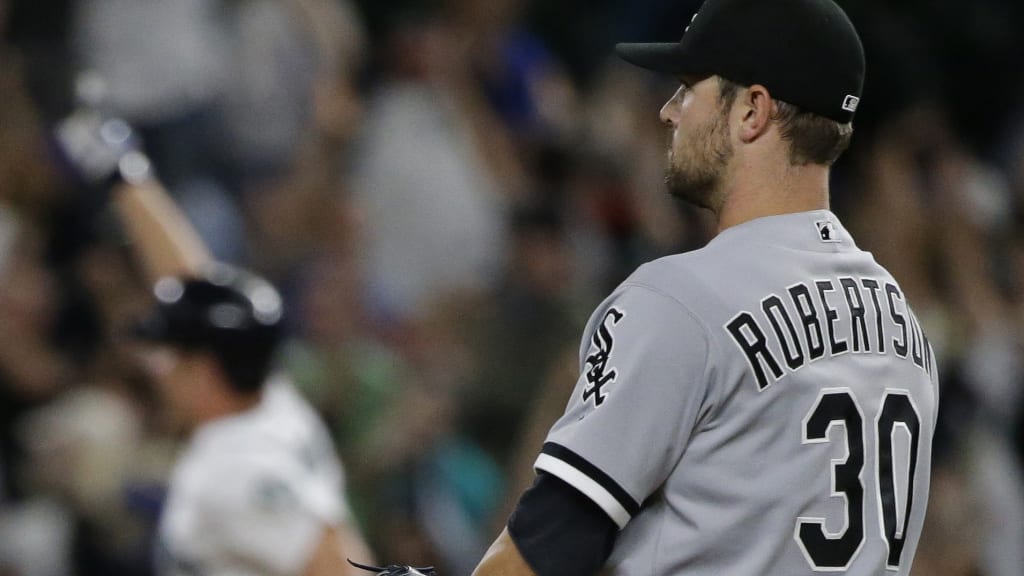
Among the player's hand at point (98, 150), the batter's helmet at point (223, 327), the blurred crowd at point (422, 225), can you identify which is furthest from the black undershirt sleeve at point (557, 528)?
the blurred crowd at point (422, 225)

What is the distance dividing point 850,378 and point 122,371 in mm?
4790

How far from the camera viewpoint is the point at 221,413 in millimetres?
4887

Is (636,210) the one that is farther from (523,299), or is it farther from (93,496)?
(93,496)

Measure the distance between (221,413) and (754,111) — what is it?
268 centimetres

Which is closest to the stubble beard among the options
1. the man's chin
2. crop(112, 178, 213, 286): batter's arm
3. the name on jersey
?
the man's chin

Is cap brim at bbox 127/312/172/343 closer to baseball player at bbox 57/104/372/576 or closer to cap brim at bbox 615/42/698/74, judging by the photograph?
baseball player at bbox 57/104/372/576

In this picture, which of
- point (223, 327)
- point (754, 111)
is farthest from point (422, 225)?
point (754, 111)

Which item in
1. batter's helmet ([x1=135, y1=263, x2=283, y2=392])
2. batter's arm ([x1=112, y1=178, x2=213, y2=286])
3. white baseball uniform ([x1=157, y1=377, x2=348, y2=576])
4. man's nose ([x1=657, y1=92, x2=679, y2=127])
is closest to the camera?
man's nose ([x1=657, y1=92, x2=679, y2=127])

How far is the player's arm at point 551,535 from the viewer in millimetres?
2443

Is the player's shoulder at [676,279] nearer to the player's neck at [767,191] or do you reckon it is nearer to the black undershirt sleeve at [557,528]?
the player's neck at [767,191]

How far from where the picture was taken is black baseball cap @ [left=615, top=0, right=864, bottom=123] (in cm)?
260

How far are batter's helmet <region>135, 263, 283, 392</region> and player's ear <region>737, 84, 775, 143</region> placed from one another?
2.56m

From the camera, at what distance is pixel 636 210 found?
29.1ft

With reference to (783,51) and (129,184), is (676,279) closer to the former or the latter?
(783,51)
